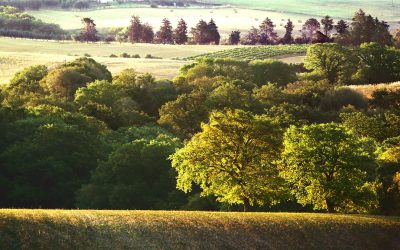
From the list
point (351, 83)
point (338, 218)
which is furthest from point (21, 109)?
point (351, 83)

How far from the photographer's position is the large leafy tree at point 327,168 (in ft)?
195

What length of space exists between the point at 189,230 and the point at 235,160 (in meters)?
12.2

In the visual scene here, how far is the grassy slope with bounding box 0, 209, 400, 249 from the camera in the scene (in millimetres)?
44469

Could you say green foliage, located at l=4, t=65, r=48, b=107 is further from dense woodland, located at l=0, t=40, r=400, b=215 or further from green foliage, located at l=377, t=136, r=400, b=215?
green foliage, located at l=377, t=136, r=400, b=215

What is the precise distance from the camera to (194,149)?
59.8 metres

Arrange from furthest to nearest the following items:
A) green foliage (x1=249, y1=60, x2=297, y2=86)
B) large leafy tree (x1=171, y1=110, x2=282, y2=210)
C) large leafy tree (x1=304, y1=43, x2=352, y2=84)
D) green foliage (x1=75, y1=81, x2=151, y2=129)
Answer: large leafy tree (x1=304, y1=43, x2=352, y2=84) < green foliage (x1=249, y1=60, x2=297, y2=86) < green foliage (x1=75, y1=81, x2=151, y2=129) < large leafy tree (x1=171, y1=110, x2=282, y2=210)

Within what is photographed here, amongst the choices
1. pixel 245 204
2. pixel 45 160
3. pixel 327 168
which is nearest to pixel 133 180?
pixel 45 160

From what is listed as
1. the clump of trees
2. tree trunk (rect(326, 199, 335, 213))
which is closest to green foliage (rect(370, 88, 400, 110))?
the clump of trees

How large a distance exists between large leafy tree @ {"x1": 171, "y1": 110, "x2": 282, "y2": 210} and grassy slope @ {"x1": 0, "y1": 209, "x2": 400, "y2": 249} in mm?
4322

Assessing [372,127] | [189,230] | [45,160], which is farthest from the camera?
[372,127]

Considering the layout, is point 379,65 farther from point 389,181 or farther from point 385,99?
point 389,181

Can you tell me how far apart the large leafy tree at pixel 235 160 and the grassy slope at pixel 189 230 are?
4.32 metres

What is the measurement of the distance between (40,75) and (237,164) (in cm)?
8964

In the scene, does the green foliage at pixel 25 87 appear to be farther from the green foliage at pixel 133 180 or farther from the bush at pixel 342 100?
the bush at pixel 342 100
